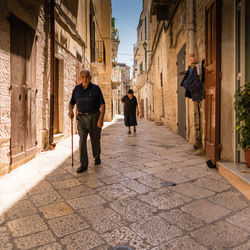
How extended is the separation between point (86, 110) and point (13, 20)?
81.9 inches

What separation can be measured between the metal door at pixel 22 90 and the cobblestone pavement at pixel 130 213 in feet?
3.70

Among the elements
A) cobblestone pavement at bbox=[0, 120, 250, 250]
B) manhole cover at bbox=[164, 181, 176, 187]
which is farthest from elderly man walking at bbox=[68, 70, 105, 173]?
manhole cover at bbox=[164, 181, 176, 187]

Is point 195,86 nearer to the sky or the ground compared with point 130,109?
nearer to the sky

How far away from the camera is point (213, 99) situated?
411 centimetres

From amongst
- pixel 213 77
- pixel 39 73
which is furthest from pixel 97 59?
pixel 213 77

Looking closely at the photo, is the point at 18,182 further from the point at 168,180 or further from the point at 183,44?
the point at 183,44

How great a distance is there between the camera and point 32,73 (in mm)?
5152

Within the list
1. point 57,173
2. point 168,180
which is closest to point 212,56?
point 168,180

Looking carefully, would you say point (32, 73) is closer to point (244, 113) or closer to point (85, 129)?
point (85, 129)

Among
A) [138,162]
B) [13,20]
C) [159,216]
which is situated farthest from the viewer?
[138,162]

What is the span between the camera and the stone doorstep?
2949 mm

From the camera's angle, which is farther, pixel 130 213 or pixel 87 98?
pixel 87 98

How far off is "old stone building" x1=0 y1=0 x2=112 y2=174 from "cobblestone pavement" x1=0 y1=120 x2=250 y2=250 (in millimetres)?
1205

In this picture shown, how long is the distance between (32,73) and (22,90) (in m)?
0.67
